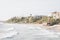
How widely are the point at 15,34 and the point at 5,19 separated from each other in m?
0.24

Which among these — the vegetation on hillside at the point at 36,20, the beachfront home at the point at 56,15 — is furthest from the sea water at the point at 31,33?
the beachfront home at the point at 56,15

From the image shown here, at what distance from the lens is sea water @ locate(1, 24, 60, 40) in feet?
4.95

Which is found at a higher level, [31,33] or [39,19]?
[39,19]

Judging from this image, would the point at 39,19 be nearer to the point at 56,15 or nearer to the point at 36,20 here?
the point at 36,20

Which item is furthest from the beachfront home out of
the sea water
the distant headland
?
the sea water

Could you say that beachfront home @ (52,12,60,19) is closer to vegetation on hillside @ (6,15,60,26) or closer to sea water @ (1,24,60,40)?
vegetation on hillside @ (6,15,60,26)

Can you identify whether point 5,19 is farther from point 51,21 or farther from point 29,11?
point 51,21

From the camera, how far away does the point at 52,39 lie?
1508 mm

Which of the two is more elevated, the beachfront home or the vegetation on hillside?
the beachfront home

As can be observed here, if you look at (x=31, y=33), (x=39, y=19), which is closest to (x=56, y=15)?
(x=39, y=19)

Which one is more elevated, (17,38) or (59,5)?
(59,5)

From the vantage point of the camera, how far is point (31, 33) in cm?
154

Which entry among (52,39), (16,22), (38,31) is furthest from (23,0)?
(52,39)

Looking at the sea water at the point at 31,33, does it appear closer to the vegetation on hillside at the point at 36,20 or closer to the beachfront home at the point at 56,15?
the vegetation on hillside at the point at 36,20
